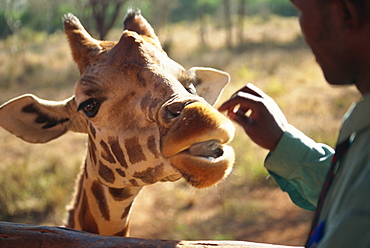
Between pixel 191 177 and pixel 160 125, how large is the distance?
1.05 ft

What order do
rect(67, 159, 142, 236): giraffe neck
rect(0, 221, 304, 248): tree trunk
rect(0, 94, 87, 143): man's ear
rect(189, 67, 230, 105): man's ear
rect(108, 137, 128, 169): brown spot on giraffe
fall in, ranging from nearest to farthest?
rect(0, 221, 304, 248): tree trunk → rect(108, 137, 128, 169): brown spot on giraffe → rect(67, 159, 142, 236): giraffe neck → rect(0, 94, 87, 143): man's ear → rect(189, 67, 230, 105): man's ear

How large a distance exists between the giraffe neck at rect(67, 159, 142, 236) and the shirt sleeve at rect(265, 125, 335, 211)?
0.93 metres

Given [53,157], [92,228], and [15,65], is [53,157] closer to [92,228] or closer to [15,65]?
[92,228]

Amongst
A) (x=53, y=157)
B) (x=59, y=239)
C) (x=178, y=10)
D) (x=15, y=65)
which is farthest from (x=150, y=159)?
(x=178, y=10)

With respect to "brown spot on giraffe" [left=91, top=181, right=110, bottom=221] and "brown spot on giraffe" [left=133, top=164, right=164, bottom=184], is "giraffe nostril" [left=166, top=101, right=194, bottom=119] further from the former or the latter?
"brown spot on giraffe" [left=91, top=181, right=110, bottom=221]

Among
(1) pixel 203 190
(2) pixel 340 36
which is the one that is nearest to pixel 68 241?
(2) pixel 340 36

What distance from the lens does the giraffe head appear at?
6.87 feet

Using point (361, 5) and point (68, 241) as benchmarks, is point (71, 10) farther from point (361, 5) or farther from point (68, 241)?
point (361, 5)

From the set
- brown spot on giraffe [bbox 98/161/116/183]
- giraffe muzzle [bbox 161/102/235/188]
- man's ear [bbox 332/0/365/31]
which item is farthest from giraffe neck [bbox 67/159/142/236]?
man's ear [bbox 332/0/365/31]

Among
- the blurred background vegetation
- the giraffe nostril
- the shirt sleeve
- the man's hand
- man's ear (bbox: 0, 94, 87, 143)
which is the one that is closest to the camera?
the giraffe nostril

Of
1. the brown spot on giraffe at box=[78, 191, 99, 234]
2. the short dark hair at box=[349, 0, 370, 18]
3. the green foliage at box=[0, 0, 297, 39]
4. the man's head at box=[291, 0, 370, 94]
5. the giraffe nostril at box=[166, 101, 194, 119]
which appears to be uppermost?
the short dark hair at box=[349, 0, 370, 18]

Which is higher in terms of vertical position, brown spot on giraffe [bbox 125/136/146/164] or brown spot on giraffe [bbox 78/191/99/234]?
brown spot on giraffe [bbox 125/136/146/164]

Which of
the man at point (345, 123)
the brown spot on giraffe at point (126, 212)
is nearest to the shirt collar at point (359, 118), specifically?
the man at point (345, 123)

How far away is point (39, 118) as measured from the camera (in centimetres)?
306
